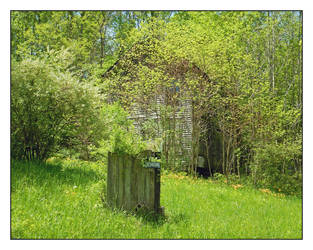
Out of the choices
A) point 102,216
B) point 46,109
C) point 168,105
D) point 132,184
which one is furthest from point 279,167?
point 46,109

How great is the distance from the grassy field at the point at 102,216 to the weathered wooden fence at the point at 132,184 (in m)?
0.17

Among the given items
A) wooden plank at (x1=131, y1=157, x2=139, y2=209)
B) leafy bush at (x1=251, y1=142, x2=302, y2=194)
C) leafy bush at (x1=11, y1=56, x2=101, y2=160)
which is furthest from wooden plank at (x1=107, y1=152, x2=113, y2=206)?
leafy bush at (x1=251, y1=142, x2=302, y2=194)

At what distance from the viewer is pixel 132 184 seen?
4312 millimetres

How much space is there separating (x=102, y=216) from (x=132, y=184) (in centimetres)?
62

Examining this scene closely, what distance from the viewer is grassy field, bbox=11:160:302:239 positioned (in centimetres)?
366

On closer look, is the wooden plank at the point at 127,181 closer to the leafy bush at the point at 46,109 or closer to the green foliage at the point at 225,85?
the leafy bush at the point at 46,109

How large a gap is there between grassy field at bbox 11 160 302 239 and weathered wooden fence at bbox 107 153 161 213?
171 mm

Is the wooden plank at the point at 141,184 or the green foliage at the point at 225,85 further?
the green foliage at the point at 225,85

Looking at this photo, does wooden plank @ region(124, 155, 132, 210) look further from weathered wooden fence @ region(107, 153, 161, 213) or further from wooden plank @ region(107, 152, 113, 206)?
wooden plank @ region(107, 152, 113, 206)

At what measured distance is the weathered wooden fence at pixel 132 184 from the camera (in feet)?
14.0

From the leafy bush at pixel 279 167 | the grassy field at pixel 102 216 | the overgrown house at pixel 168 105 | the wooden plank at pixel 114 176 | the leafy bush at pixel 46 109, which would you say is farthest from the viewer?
the overgrown house at pixel 168 105

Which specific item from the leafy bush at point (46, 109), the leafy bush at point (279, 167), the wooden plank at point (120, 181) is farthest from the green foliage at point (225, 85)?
the wooden plank at point (120, 181)

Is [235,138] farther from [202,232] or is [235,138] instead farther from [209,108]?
[202,232]

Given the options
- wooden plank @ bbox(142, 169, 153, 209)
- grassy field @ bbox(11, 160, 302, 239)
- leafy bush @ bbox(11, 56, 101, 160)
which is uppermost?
leafy bush @ bbox(11, 56, 101, 160)
